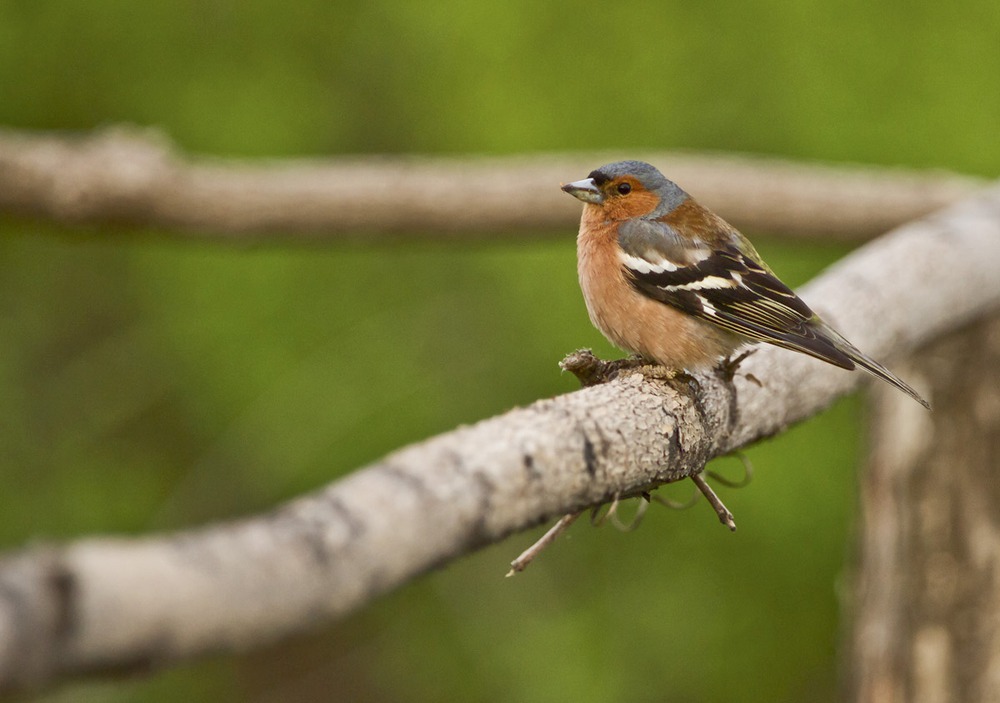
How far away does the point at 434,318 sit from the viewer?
26.9 feet

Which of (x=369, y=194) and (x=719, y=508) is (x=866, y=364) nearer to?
(x=719, y=508)

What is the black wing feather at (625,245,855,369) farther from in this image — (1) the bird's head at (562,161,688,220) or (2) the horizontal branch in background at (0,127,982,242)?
(2) the horizontal branch in background at (0,127,982,242)

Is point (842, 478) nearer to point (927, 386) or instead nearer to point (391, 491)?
point (927, 386)

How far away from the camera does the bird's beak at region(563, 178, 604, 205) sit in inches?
162

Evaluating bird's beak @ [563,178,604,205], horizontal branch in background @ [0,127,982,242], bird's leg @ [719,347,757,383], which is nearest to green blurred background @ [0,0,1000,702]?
horizontal branch in background @ [0,127,982,242]

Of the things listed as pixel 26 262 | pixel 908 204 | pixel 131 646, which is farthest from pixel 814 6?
pixel 131 646

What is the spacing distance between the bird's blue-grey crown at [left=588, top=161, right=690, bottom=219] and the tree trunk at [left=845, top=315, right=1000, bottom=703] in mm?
1923

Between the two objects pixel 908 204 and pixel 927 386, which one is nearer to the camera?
pixel 927 386

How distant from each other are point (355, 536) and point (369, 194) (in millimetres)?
→ 4999

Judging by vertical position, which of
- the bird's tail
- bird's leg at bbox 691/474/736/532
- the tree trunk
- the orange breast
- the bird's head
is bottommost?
the tree trunk

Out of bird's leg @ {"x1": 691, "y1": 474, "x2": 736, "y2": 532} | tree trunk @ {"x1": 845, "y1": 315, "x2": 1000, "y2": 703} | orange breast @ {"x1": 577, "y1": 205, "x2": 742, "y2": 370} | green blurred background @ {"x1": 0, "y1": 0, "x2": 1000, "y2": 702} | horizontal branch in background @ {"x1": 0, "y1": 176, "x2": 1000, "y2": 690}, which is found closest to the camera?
horizontal branch in background @ {"x1": 0, "y1": 176, "x2": 1000, "y2": 690}

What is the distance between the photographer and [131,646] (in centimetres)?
138

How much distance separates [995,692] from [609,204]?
105 inches

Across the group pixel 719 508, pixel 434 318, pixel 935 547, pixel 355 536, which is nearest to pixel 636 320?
pixel 719 508
